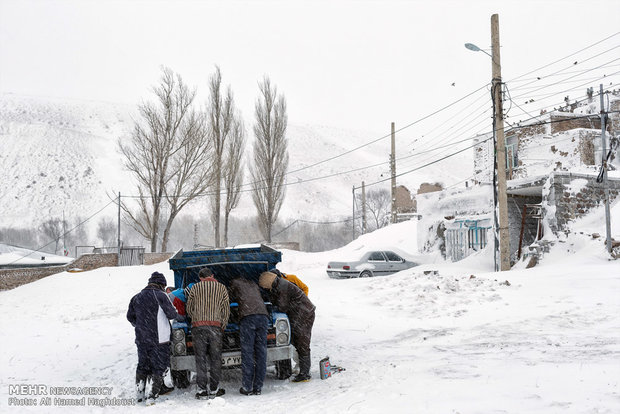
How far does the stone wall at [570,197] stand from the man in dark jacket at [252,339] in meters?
13.8

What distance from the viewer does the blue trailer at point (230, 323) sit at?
6773 mm

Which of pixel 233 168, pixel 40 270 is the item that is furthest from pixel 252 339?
pixel 233 168

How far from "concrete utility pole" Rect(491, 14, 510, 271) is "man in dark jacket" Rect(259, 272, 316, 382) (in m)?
10.7

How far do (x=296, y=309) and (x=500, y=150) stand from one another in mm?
11568

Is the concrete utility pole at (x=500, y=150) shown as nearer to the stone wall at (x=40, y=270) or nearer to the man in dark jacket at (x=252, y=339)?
the man in dark jacket at (x=252, y=339)

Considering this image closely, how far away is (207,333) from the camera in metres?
6.53

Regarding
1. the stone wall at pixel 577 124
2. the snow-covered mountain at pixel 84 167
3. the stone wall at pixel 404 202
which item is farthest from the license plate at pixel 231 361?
the snow-covered mountain at pixel 84 167

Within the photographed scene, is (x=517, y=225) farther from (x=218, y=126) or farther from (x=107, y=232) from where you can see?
(x=107, y=232)

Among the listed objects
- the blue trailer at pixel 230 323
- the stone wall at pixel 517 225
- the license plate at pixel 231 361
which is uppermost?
the stone wall at pixel 517 225

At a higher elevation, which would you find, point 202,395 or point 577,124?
point 577,124

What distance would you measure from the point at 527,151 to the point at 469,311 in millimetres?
21604

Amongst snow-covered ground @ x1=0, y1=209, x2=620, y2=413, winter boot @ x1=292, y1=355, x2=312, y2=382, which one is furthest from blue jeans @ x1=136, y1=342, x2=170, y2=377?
winter boot @ x1=292, y1=355, x2=312, y2=382

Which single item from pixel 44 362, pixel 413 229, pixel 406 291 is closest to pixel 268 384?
pixel 44 362

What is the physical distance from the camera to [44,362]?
861 cm
